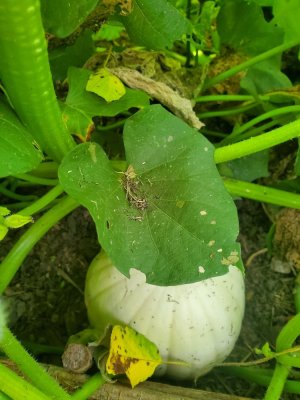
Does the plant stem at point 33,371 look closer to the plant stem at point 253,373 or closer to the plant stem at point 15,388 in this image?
the plant stem at point 15,388

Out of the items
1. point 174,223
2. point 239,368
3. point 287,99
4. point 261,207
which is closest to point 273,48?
point 287,99

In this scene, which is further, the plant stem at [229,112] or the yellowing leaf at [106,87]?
the plant stem at [229,112]

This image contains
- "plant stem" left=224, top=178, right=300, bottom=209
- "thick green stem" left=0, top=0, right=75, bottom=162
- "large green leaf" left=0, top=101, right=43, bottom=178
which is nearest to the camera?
"thick green stem" left=0, top=0, right=75, bottom=162

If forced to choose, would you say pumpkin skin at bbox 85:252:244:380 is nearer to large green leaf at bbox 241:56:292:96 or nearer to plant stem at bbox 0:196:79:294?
plant stem at bbox 0:196:79:294

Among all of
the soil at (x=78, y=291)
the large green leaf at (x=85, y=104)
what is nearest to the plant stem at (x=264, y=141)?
the large green leaf at (x=85, y=104)

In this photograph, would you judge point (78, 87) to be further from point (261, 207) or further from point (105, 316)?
point (261, 207)

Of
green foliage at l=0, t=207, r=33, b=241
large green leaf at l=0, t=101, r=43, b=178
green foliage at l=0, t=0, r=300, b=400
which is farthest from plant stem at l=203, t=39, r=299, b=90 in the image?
green foliage at l=0, t=207, r=33, b=241
